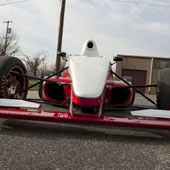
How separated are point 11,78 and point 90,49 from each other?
1877 millimetres

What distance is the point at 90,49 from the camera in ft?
16.8

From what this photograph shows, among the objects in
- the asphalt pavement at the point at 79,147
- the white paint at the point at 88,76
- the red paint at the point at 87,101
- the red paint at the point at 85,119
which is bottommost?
the asphalt pavement at the point at 79,147

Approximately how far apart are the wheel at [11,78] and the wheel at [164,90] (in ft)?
Answer: 8.18

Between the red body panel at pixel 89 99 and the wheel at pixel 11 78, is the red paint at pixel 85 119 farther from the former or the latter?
the wheel at pixel 11 78

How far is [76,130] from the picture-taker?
321cm

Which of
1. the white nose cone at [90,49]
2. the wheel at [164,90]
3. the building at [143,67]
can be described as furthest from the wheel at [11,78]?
→ the building at [143,67]

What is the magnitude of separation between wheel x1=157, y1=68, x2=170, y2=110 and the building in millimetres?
20333

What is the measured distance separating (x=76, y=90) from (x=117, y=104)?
1.84 m

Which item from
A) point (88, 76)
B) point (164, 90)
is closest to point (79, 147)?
point (88, 76)

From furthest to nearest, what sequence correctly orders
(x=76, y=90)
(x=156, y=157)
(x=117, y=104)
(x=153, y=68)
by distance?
(x=153, y=68), (x=117, y=104), (x=76, y=90), (x=156, y=157)

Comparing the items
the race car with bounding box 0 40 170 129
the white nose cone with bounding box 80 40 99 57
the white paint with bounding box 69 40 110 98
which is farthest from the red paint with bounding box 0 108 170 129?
the white nose cone with bounding box 80 40 99 57


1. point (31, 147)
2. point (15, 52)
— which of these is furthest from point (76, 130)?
point (15, 52)

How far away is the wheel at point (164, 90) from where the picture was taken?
3.62m

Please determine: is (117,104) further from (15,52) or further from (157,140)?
(15,52)
